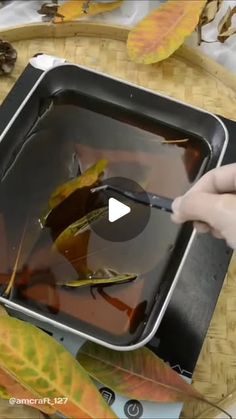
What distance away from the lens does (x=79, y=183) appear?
60 cm

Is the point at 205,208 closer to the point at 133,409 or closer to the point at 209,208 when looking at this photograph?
the point at 209,208

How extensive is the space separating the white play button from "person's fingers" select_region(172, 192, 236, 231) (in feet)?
0.50

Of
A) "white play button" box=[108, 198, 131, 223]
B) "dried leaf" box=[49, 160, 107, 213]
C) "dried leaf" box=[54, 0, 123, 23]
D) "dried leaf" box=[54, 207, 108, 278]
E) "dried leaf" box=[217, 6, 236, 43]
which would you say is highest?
"dried leaf" box=[54, 0, 123, 23]

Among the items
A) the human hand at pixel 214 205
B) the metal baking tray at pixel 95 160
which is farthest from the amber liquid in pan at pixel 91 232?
the human hand at pixel 214 205

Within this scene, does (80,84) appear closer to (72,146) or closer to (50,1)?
(72,146)

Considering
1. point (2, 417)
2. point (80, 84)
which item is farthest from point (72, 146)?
point (2, 417)

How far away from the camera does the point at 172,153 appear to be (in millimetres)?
637

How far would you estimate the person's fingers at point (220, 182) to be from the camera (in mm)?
450

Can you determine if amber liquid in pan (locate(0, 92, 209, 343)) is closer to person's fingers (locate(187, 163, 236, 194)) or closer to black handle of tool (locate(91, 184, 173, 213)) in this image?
black handle of tool (locate(91, 184, 173, 213))

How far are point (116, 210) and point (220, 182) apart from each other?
0.56 feet

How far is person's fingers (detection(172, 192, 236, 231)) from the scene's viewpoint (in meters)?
0.41

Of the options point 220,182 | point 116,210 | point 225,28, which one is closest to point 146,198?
point 116,210

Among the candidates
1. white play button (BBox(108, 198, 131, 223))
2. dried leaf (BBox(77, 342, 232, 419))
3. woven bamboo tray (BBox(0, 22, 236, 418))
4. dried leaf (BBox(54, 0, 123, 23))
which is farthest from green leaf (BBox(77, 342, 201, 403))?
dried leaf (BBox(54, 0, 123, 23))

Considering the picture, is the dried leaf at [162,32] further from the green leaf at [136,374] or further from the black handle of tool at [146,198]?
the green leaf at [136,374]
